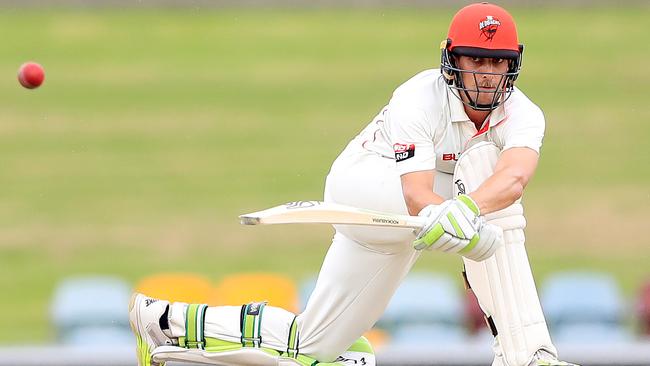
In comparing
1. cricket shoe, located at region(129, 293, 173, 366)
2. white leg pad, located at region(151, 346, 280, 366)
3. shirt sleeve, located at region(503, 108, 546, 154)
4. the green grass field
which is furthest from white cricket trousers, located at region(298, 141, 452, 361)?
the green grass field

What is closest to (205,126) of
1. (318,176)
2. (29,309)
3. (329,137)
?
(329,137)

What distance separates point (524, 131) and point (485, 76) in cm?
18

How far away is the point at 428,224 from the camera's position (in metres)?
3.58

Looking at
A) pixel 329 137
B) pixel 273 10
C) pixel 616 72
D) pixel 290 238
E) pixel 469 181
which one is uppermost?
pixel 273 10

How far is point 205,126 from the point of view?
13500 mm

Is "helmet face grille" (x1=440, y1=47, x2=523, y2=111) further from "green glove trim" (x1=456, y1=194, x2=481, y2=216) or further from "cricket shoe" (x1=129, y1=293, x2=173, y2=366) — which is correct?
"cricket shoe" (x1=129, y1=293, x2=173, y2=366)

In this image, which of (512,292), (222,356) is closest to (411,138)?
(512,292)

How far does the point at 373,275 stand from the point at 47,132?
31.7 ft

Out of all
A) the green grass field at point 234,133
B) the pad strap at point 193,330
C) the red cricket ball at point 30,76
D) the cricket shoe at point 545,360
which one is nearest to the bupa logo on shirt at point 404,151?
the cricket shoe at point 545,360

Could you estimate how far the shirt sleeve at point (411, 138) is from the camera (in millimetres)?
3756

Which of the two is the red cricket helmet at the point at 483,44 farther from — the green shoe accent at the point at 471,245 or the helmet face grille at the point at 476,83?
the green shoe accent at the point at 471,245

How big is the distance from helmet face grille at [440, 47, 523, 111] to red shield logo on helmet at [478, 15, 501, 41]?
0.30ft

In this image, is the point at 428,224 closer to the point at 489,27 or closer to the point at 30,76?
the point at 489,27

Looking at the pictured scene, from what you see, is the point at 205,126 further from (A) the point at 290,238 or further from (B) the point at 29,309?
(B) the point at 29,309
